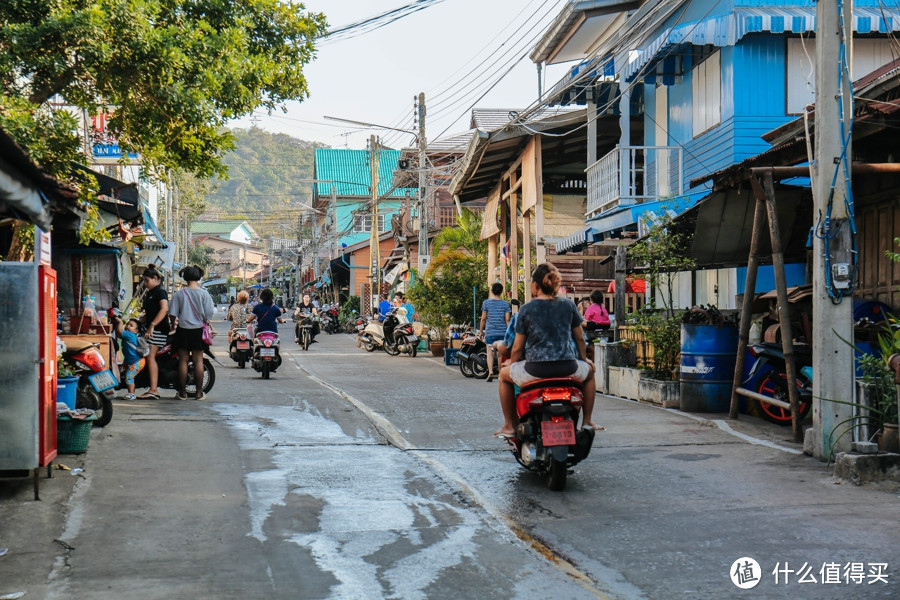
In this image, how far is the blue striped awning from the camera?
15.6m

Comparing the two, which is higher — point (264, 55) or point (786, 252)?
point (264, 55)

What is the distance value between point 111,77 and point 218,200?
388 ft

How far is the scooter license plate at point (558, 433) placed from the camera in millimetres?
7164

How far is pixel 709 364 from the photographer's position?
38.5ft

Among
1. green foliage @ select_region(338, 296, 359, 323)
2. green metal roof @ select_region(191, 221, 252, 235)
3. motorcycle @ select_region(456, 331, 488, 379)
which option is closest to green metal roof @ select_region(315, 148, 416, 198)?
green foliage @ select_region(338, 296, 359, 323)

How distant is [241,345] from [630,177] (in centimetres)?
893

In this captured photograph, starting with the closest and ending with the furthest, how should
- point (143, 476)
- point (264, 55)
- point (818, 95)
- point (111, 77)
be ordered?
point (143, 476) < point (818, 95) < point (111, 77) < point (264, 55)

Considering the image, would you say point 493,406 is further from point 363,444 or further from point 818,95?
point 818,95

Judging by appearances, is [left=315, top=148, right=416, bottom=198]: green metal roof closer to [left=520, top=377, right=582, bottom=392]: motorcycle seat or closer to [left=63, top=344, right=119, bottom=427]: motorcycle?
[left=63, top=344, right=119, bottom=427]: motorcycle

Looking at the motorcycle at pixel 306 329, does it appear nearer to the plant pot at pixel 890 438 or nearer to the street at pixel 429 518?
the street at pixel 429 518

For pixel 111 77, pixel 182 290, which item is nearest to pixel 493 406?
pixel 182 290

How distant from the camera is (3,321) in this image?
6.80m

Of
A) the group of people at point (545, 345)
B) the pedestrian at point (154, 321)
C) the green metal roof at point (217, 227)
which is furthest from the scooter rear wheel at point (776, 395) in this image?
the green metal roof at point (217, 227)

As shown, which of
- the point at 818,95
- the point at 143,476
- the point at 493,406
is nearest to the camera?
the point at 143,476
